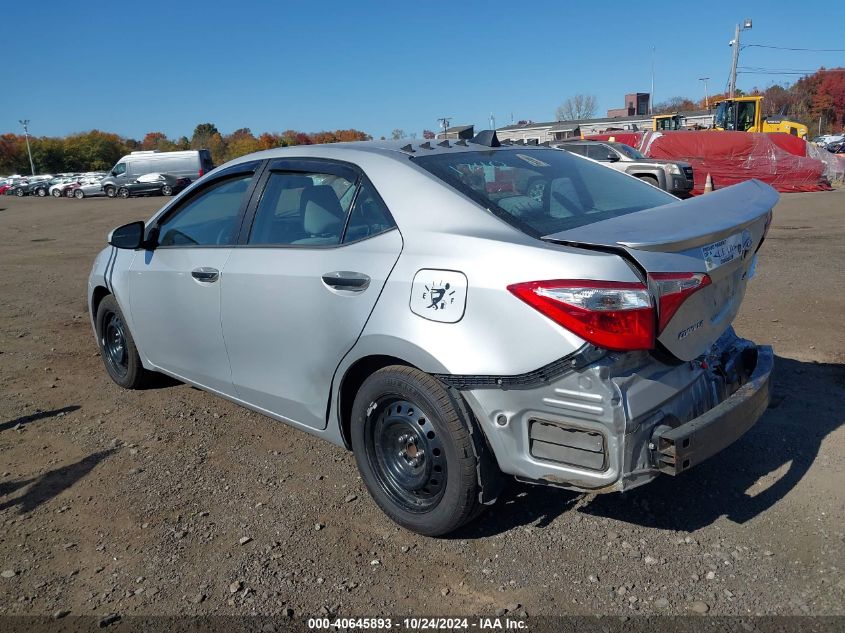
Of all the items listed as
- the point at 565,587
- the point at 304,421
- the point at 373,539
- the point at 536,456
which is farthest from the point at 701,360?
the point at 304,421

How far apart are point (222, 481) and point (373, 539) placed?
108cm

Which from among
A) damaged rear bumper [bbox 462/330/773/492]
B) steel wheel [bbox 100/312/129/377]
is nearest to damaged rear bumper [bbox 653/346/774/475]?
damaged rear bumper [bbox 462/330/773/492]

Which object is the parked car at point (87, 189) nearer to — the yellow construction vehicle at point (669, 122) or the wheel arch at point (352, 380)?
the yellow construction vehicle at point (669, 122)

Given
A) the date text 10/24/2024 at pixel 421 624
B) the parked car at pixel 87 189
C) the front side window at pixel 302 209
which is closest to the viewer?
the date text 10/24/2024 at pixel 421 624

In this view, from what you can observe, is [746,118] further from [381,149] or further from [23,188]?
[23,188]

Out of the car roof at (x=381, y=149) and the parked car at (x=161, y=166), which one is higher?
the car roof at (x=381, y=149)

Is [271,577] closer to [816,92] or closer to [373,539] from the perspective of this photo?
[373,539]

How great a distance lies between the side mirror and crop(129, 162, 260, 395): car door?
6 centimetres

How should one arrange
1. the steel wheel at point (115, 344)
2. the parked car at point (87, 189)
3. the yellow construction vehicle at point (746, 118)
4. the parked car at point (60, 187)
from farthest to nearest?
the parked car at point (60, 187), the parked car at point (87, 189), the yellow construction vehicle at point (746, 118), the steel wheel at point (115, 344)

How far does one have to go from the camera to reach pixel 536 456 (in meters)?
2.67

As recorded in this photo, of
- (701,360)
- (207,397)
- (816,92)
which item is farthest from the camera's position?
(816,92)

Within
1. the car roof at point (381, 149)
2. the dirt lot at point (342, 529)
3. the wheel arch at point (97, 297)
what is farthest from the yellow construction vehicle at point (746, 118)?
the wheel arch at point (97, 297)

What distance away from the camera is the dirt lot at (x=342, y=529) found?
9.01 ft

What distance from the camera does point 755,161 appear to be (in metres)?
22.4
